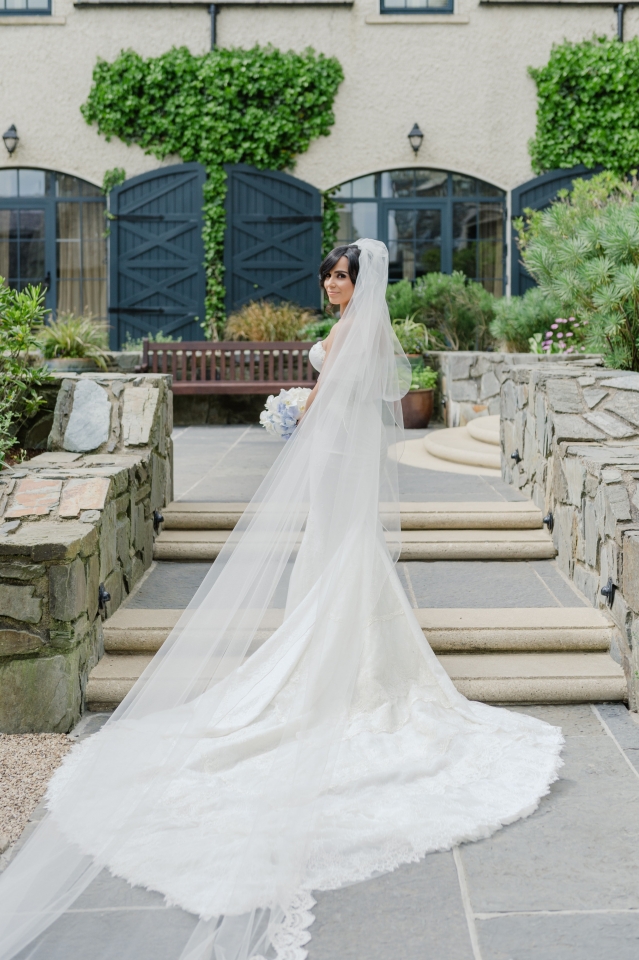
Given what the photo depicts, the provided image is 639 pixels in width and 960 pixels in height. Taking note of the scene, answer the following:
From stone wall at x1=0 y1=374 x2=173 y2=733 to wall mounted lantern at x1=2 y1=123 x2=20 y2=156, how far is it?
8.42 metres

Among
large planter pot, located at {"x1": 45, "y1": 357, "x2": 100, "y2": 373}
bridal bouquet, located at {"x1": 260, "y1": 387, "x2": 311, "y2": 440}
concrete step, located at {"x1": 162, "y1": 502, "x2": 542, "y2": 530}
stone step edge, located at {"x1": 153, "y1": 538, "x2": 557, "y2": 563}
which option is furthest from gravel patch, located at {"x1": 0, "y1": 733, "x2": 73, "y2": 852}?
large planter pot, located at {"x1": 45, "y1": 357, "x2": 100, "y2": 373}

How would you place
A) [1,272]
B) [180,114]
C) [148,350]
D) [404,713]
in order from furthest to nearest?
[1,272] < [180,114] < [148,350] < [404,713]

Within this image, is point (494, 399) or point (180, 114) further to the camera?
point (180, 114)

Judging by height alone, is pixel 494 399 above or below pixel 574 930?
above

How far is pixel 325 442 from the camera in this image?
3.56 meters

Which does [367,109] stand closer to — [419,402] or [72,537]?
[419,402]

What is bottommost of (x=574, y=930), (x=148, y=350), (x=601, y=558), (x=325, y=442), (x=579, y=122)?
(x=574, y=930)

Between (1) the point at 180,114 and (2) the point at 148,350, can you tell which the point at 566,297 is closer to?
(2) the point at 148,350

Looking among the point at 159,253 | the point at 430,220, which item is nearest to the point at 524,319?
the point at 430,220

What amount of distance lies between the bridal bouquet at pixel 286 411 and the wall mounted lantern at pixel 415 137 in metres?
9.80

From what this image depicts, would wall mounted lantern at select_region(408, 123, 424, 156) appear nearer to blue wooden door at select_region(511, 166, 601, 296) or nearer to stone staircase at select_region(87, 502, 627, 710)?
blue wooden door at select_region(511, 166, 601, 296)

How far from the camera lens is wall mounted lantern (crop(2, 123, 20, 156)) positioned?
12523 millimetres

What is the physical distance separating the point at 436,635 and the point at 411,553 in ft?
3.43

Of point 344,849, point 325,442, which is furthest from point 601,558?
point 344,849
